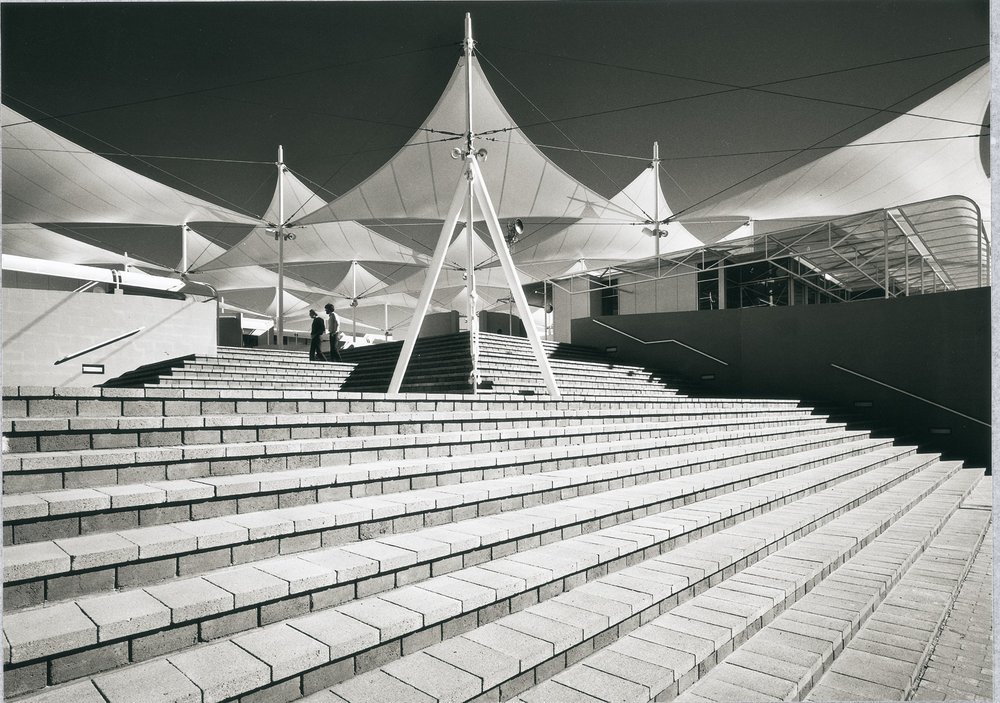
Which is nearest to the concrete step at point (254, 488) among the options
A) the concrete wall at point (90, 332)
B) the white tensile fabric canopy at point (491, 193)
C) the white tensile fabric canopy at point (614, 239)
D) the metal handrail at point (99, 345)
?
the white tensile fabric canopy at point (491, 193)

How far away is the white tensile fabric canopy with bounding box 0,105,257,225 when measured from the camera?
20.0 ft

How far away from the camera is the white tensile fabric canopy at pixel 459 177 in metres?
→ 15.2

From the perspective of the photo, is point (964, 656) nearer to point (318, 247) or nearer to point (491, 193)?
point (491, 193)

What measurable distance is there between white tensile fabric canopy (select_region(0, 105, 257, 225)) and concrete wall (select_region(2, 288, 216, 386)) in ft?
5.74

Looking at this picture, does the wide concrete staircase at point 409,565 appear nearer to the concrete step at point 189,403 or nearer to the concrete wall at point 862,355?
the concrete step at point 189,403

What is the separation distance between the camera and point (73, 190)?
38.8 feet

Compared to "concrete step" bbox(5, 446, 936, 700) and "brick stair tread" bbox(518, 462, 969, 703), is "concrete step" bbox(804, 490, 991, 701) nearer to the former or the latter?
"brick stair tread" bbox(518, 462, 969, 703)

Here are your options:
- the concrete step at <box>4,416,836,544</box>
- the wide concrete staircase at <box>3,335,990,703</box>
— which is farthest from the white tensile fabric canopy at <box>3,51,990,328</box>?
the concrete step at <box>4,416,836,544</box>

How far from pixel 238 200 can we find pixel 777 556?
1467cm

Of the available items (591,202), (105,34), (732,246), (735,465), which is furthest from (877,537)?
(591,202)

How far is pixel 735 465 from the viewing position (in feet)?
22.4

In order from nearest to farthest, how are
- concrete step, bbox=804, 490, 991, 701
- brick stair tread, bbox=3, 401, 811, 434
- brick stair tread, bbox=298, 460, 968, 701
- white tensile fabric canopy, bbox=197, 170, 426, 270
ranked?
brick stair tread, bbox=298, 460, 968, 701
concrete step, bbox=804, 490, 991, 701
brick stair tread, bbox=3, 401, 811, 434
white tensile fabric canopy, bbox=197, 170, 426, 270

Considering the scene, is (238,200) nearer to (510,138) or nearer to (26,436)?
(510,138)

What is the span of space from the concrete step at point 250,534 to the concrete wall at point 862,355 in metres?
8.90
